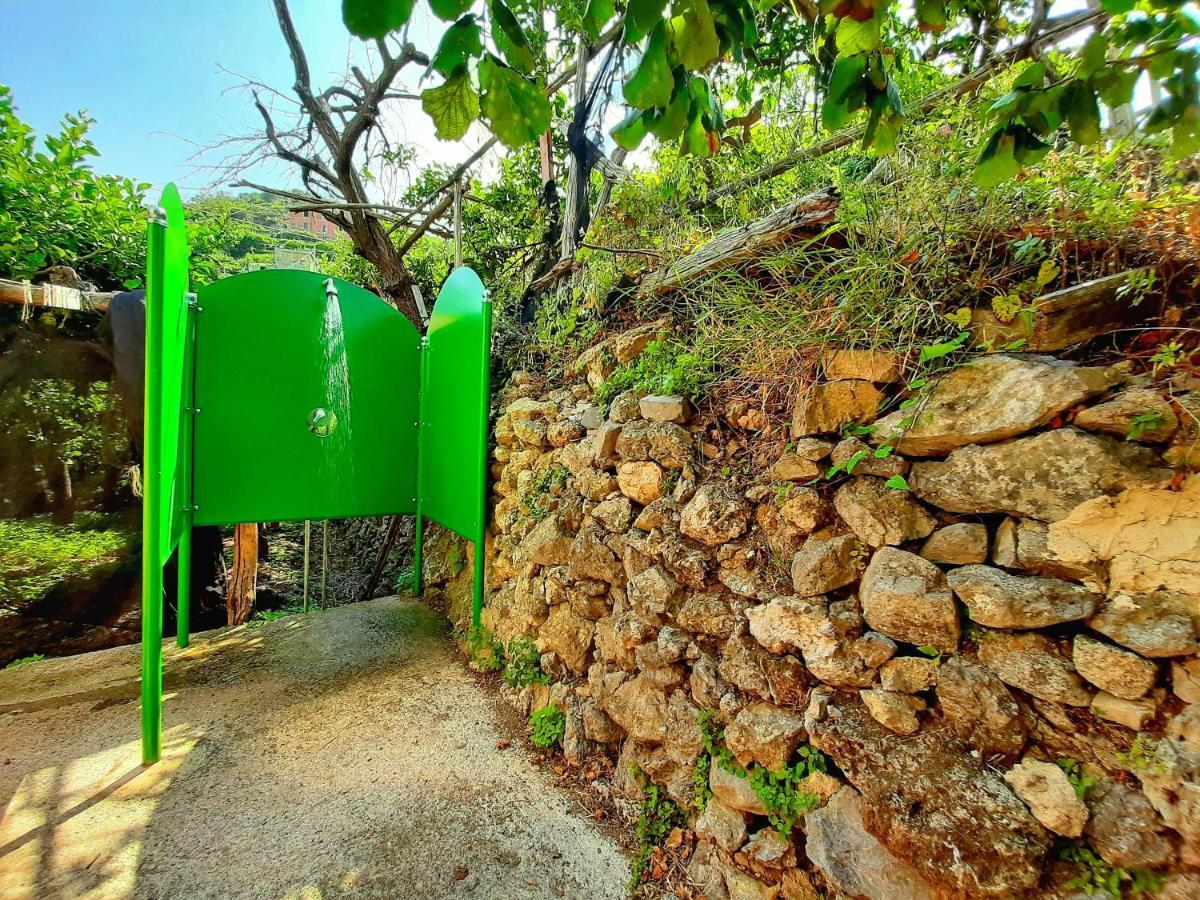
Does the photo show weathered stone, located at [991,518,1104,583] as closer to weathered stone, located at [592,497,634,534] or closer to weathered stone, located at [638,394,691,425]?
weathered stone, located at [638,394,691,425]

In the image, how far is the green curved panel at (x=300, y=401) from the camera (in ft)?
8.63

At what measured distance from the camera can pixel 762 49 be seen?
8.89ft

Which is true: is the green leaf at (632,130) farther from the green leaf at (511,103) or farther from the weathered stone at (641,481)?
the weathered stone at (641,481)

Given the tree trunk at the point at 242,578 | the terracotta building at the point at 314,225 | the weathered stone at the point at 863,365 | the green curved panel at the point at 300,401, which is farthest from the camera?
the terracotta building at the point at 314,225

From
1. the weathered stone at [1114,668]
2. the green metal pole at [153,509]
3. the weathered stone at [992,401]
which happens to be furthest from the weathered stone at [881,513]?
the green metal pole at [153,509]

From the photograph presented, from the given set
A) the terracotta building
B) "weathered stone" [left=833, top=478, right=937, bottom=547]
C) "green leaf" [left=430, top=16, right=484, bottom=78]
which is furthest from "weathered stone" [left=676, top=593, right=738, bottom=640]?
the terracotta building

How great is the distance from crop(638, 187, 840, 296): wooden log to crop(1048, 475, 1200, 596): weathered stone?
1.20 metres

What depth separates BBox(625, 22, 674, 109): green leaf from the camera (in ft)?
2.85

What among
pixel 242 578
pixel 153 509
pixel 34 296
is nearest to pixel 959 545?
pixel 153 509

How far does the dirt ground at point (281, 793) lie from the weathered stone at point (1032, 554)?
4.87 feet

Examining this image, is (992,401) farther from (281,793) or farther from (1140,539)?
(281,793)

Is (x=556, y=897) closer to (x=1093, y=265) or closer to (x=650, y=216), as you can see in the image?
(x=1093, y=265)

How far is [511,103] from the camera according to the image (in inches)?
34.7

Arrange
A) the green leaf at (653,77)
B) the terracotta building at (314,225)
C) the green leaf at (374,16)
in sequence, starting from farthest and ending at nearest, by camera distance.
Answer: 1. the terracotta building at (314,225)
2. the green leaf at (653,77)
3. the green leaf at (374,16)
